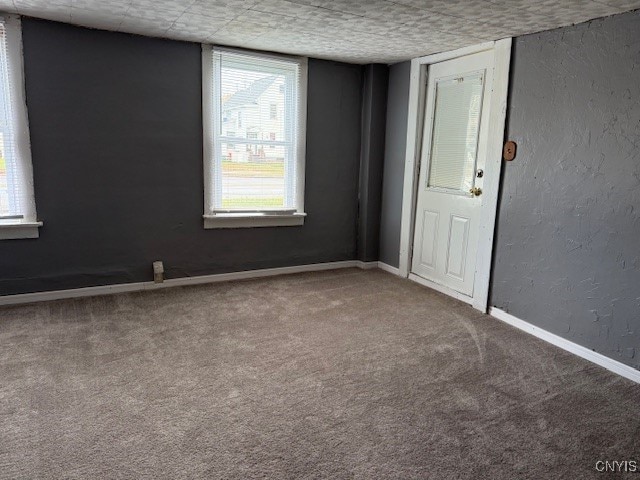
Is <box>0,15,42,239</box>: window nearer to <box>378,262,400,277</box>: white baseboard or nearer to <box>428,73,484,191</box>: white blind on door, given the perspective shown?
<box>378,262,400,277</box>: white baseboard

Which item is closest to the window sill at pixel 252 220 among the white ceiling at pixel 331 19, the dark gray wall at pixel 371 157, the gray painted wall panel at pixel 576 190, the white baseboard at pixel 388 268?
the dark gray wall at pixel 371 157

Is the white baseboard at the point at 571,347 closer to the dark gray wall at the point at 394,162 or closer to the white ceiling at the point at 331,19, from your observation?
the dark gray wall at the point at 394,162

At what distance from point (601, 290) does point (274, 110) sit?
3.07m

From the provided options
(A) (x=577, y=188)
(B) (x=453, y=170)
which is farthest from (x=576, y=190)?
(B) (x=453, y=170)

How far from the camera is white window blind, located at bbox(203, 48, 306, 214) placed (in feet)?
13.4

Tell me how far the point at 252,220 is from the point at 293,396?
2.30m

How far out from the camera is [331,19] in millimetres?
3047

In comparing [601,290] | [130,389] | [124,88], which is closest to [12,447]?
[130,389]

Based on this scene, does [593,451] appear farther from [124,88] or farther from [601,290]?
[124,88]

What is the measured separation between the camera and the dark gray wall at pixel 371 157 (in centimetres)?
470

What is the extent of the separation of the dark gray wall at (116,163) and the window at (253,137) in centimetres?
11

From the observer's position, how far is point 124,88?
371 centimetres

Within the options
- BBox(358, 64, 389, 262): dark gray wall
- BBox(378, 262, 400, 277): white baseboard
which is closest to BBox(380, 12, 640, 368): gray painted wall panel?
BBox(378, 262, 400, 277): white baseboard

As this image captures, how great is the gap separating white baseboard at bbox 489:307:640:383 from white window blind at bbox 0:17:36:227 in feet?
12.4
